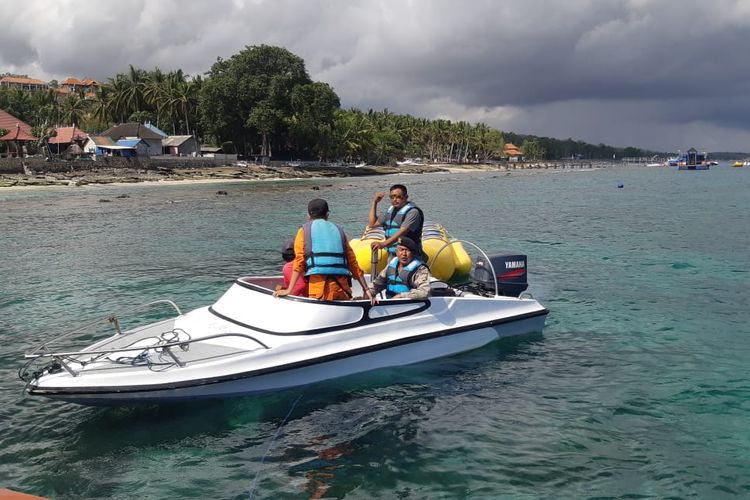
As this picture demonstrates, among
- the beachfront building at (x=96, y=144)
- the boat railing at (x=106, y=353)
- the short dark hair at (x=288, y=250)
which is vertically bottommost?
the boat railing at (x=106, y=353)

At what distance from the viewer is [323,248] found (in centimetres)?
813

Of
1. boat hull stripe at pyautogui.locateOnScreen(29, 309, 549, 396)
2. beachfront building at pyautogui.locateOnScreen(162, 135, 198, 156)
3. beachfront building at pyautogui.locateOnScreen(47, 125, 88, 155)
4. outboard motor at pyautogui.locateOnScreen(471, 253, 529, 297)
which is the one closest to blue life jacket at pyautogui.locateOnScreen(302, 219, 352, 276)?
boat hull stripe at pyautogui.locateOnScreen(29, 309, 549, 396)

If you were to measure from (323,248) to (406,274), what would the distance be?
180 cm

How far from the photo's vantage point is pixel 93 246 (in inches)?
919

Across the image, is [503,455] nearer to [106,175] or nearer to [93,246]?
[93,246]

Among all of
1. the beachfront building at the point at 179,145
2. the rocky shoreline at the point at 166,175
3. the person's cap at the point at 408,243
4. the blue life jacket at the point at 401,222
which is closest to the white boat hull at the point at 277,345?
the person's cap at the point at 408,243

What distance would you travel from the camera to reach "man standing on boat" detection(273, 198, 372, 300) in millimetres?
8102

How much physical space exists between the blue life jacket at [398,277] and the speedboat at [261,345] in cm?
60

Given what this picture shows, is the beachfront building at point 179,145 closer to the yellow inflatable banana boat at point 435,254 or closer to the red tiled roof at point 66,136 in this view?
the red tiled roof at point 66,136

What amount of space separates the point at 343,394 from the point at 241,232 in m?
20.7

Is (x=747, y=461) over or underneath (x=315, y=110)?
underneath

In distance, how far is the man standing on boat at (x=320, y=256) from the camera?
26.6ft

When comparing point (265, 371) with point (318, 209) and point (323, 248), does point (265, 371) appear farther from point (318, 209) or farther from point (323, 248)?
point (318, 209)

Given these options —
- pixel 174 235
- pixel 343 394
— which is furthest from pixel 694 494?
pixel 174 235
